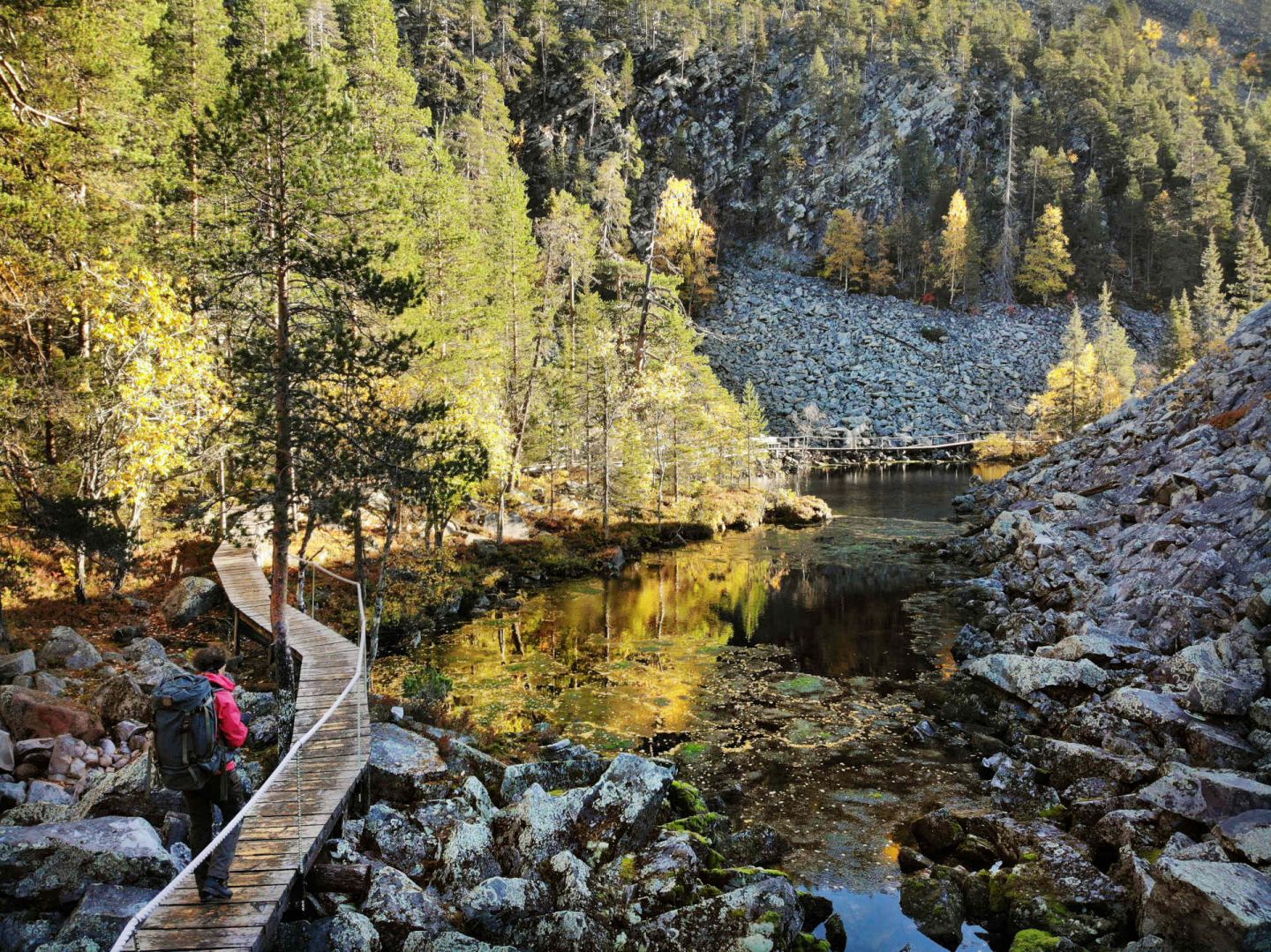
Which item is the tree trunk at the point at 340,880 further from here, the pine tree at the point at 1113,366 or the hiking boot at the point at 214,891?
the pine tree at the point at 1113,366

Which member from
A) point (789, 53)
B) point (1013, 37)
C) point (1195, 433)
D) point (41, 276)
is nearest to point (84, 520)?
point (41, 276)

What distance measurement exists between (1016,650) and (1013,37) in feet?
381

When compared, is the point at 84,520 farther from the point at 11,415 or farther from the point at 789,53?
the point at 789,53

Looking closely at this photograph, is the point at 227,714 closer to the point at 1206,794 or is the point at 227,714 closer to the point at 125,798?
the point at 125,798

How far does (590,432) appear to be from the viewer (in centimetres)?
3922

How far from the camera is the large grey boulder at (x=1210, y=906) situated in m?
7.41

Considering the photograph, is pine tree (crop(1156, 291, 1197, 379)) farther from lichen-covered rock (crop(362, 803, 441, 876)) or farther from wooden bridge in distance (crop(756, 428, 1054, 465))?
→ lichen-covered rock (crop(362, 803, 441, 876))

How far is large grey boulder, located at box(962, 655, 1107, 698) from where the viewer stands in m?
15.8

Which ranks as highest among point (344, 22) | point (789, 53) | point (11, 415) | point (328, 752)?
point (789, 53)

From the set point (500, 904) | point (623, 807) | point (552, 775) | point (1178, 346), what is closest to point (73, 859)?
point (500, 904)

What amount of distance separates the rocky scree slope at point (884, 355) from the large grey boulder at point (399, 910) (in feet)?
212

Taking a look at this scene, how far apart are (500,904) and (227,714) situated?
396cm

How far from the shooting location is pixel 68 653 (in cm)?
1455

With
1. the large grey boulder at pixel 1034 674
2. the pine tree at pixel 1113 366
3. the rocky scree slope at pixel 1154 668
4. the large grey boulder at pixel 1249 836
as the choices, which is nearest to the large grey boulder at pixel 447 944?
the rocky scree slope at pixel 1154 668
